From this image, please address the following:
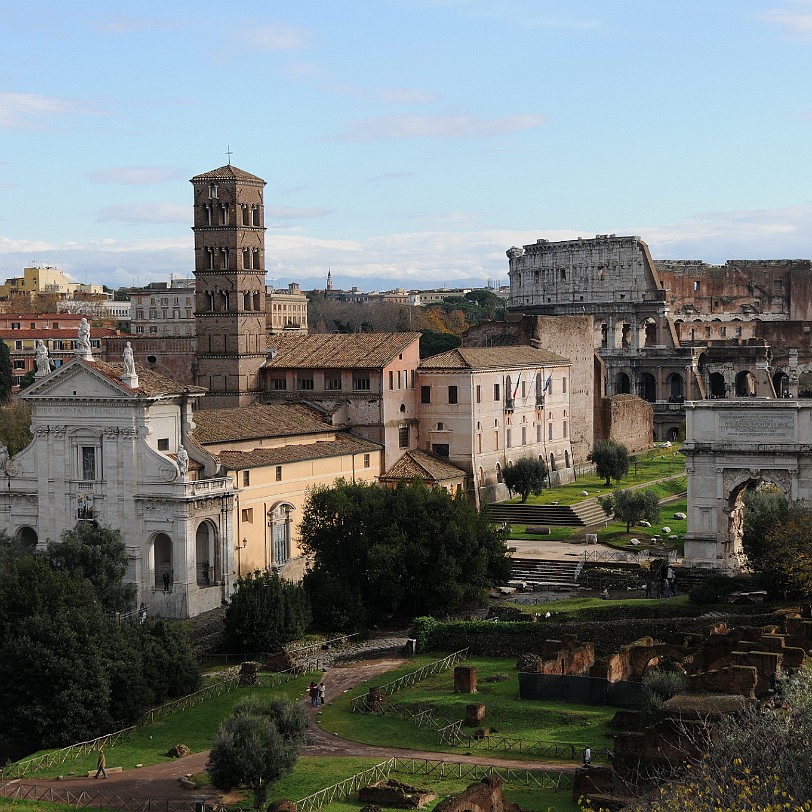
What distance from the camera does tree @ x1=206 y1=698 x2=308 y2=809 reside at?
101 feet

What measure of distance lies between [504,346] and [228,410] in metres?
20.0

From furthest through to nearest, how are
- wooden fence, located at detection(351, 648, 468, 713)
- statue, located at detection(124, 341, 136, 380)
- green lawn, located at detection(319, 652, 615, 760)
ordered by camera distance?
statue, located at detection(124, 341, 136, 380) → wooden fence, located at detection(351, 648, 468, 713) → green lawn, located at detection(319, 652, 615, 760)

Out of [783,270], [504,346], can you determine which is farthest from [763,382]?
[504,346]

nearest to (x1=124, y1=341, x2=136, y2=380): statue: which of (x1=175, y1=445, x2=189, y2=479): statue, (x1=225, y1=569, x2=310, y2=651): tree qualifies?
(x1=175, y1=445, x2=189, y2=479): statue

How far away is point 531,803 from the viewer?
28844 mm

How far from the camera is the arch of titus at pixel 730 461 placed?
161ft

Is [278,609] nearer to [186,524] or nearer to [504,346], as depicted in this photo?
[186,524]

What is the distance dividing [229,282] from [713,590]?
2638 centimetres

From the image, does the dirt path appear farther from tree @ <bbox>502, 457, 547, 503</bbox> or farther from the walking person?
tree @ <bbox>502, 457, 547, 503</bbox>

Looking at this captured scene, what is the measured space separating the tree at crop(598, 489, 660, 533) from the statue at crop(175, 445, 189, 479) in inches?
677

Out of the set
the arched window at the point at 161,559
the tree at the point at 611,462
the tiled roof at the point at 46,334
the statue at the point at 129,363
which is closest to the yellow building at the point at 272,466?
the arched window at the point at 161,559

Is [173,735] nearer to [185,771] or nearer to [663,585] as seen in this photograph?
[185,771]

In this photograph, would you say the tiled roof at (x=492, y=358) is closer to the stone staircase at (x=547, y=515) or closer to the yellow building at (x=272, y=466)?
the stone staircase at (x=547, y=515)

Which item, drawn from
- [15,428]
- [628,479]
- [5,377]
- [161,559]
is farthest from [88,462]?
[5,377]
